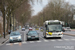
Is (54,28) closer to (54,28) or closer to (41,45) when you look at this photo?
(54,28)

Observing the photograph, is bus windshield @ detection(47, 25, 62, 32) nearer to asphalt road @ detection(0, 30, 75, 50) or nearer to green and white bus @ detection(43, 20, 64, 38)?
green and white bus @ detection(43, 20, 64, 38)

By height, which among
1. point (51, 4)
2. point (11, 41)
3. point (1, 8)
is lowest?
point (11, 41)

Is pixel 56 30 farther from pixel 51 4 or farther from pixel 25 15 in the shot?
pixel 25 15

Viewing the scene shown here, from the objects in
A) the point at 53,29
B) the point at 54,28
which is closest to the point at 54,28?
the point at 54,28

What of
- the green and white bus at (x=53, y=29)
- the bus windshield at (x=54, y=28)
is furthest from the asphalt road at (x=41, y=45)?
the bus windshield at (x=54, y=28)

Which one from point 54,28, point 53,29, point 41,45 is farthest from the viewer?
point 54,28

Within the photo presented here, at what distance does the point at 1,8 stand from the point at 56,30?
1721 centimetres

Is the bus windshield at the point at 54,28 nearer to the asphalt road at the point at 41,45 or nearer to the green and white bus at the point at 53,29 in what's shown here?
the green and white bus at the point at 53,29

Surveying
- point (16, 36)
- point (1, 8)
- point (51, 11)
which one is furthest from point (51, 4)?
point (16, 36)

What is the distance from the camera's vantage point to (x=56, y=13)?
69312 millimetres

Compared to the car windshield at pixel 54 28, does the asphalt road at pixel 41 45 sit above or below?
below

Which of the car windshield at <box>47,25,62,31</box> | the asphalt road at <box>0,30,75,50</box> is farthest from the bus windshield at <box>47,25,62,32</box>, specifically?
the asphalt road at <box>0,30,75,50</box>

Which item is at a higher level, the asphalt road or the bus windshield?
the bus windshield

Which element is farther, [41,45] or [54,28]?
[54,28]
